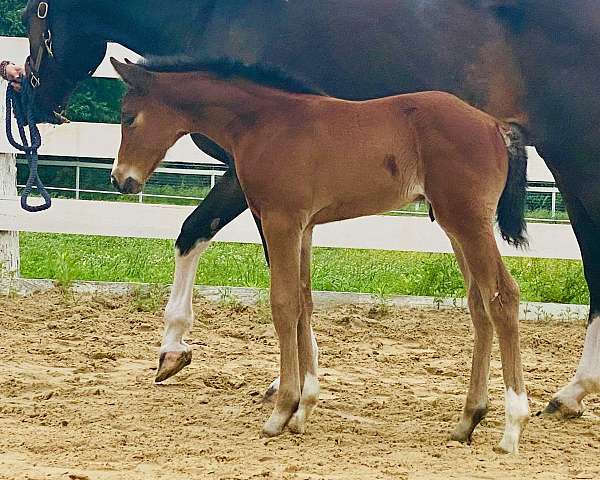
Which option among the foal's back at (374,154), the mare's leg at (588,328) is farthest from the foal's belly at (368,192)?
the mare's leg at (588,328)

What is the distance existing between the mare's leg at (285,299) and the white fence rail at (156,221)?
9.63 ft

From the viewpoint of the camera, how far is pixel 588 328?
4.32m

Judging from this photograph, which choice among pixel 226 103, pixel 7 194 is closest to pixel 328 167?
pixel 226 103

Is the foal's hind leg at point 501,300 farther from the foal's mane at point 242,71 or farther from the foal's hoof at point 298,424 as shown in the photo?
the foal's mane at point 242,71

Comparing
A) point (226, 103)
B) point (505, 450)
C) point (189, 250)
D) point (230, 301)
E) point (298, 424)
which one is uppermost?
point (226, 103)

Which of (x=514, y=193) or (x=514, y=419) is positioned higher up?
(x=514, y=193)

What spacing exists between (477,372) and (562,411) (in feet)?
2.15

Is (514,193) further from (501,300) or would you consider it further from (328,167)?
(328,167)

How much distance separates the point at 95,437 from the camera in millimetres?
3371

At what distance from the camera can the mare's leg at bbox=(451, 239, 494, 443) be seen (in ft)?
11.4

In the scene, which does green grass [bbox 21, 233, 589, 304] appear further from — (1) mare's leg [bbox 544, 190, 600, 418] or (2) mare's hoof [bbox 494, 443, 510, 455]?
(2) mare's hoof [bbox 494, 443, 510, 455]

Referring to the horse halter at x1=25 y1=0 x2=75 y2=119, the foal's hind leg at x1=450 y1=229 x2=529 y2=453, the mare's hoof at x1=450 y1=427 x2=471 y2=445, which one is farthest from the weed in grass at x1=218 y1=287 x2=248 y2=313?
the foal's hind leg at x1=450 y1=229 x2=529 y2=453

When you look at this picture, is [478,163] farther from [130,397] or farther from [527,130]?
[130,397]

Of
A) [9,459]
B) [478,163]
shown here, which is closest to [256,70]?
[478,163]
